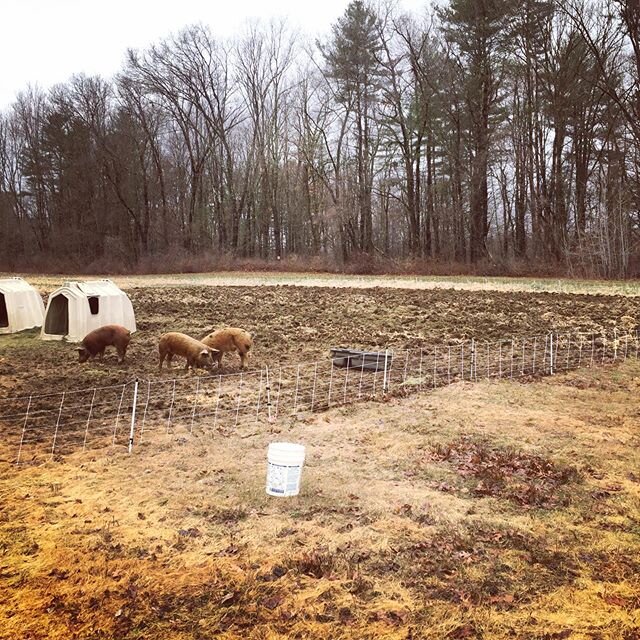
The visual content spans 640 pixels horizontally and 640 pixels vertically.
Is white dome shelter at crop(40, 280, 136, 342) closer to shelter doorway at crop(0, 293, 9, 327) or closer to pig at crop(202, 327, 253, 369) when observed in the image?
shelter doorway at crop(0, 293, 9, 327)

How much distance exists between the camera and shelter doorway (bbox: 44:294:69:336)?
11.0 m

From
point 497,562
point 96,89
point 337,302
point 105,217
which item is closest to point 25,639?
point 497,562

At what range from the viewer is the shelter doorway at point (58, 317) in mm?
10953

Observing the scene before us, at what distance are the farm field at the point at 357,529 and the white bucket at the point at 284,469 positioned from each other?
0.12 m

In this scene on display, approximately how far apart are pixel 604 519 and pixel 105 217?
42521 mm

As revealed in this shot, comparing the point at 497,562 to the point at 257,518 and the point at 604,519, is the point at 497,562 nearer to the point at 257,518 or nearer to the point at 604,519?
the point at 604,519

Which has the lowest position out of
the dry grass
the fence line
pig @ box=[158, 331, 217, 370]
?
the dry grass

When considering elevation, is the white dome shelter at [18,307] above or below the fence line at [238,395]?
above

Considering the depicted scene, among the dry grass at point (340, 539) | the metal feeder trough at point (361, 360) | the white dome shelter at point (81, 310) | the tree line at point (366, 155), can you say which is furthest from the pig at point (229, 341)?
the tree line at point (366, 155)

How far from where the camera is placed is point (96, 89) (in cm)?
4228

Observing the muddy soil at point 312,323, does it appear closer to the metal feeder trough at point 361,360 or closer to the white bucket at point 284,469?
the metal feeder trough at point 361,360

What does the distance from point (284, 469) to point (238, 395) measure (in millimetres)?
2914

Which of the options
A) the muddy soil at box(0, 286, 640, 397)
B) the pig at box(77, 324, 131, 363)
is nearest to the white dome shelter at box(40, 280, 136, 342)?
Result: the muddy soil at box(0, 286, 640, 397)

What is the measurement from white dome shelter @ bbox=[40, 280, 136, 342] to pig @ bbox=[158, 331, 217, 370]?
3091mm
